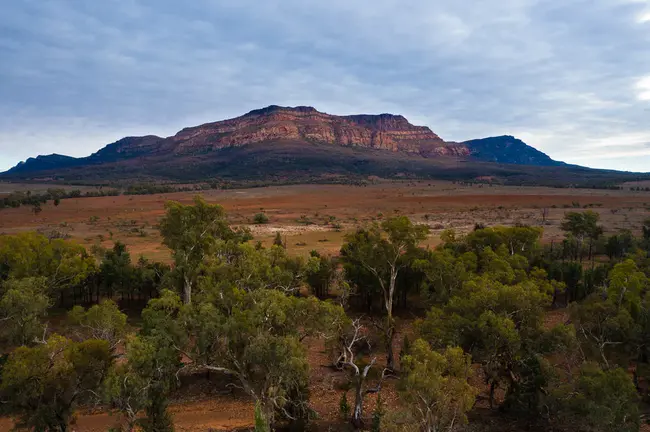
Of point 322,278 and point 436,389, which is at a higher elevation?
point 436,389

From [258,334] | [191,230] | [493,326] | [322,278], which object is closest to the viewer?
[258,334]

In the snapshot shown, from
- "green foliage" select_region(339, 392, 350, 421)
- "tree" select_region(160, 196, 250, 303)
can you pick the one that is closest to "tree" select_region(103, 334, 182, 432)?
"green foliage" select_region(339, 392, 350, 421)

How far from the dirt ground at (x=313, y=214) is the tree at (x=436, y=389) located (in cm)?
3388

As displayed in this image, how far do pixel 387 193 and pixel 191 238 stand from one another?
107066 millimetres

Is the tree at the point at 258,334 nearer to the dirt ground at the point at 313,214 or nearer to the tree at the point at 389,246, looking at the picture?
the tree at the point at 389,246

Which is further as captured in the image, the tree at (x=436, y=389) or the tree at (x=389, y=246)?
the tree at (x=389, y=246)

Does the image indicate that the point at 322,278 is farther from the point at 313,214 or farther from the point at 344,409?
the point at 313,214

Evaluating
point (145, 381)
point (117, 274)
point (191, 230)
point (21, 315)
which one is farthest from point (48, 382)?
point (117, 274)

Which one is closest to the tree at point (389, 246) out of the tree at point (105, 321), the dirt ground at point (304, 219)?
the dirt ground at point (304, 219)

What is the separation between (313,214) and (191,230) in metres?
61.8

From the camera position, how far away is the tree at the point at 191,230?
944 inches

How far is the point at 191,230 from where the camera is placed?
2431 centimetres

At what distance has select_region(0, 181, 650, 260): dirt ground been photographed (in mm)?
56906

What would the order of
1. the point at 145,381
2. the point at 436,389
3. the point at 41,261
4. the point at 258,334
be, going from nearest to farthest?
the point at 436,389
the point at 258,334
the point at 145,381
the point at 41,261
